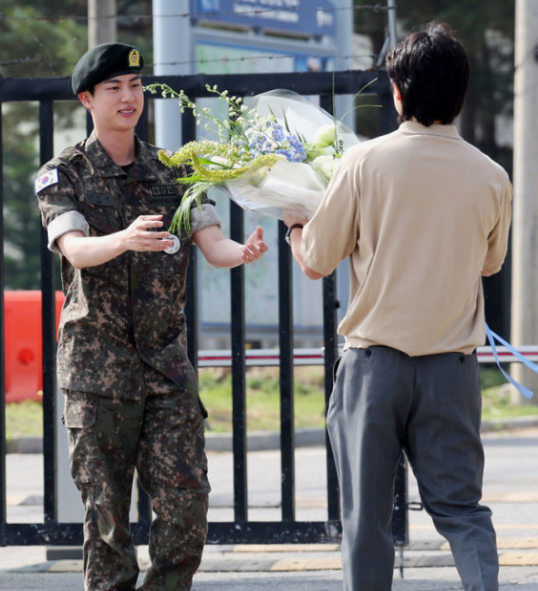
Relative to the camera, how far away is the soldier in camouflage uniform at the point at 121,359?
3670mm

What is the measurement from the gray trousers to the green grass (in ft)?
21.7

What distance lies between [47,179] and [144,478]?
987 mm

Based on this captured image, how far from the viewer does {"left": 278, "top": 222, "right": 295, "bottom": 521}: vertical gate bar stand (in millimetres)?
4652

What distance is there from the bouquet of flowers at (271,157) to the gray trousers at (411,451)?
0.52m

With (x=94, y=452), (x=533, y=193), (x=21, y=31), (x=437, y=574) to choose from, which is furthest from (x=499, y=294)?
(x=94, y=452)

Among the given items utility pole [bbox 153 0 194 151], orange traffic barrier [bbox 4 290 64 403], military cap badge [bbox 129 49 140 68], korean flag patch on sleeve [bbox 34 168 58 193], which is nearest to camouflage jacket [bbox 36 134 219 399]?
korean flag patch on sleeve [bbox 34 168 58 193]

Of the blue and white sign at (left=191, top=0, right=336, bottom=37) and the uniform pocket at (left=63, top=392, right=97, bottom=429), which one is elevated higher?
the blue and white sign at (left=191, top=0, right=336, bottom=37)

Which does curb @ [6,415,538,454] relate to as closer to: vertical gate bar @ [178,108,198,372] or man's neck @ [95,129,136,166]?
vertical gate bar @ [178,108,198,372]

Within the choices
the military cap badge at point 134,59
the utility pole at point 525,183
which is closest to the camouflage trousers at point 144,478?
the military cap badge at point 134,59

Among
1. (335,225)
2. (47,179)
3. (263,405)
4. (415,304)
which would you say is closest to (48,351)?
(47,179)

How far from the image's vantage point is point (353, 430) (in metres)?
3.16

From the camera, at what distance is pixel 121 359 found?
3.68 m

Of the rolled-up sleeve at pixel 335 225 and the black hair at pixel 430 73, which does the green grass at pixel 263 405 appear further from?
the black hair at pixel 430 73

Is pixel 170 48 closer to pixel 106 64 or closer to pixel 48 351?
pixel 48 351
